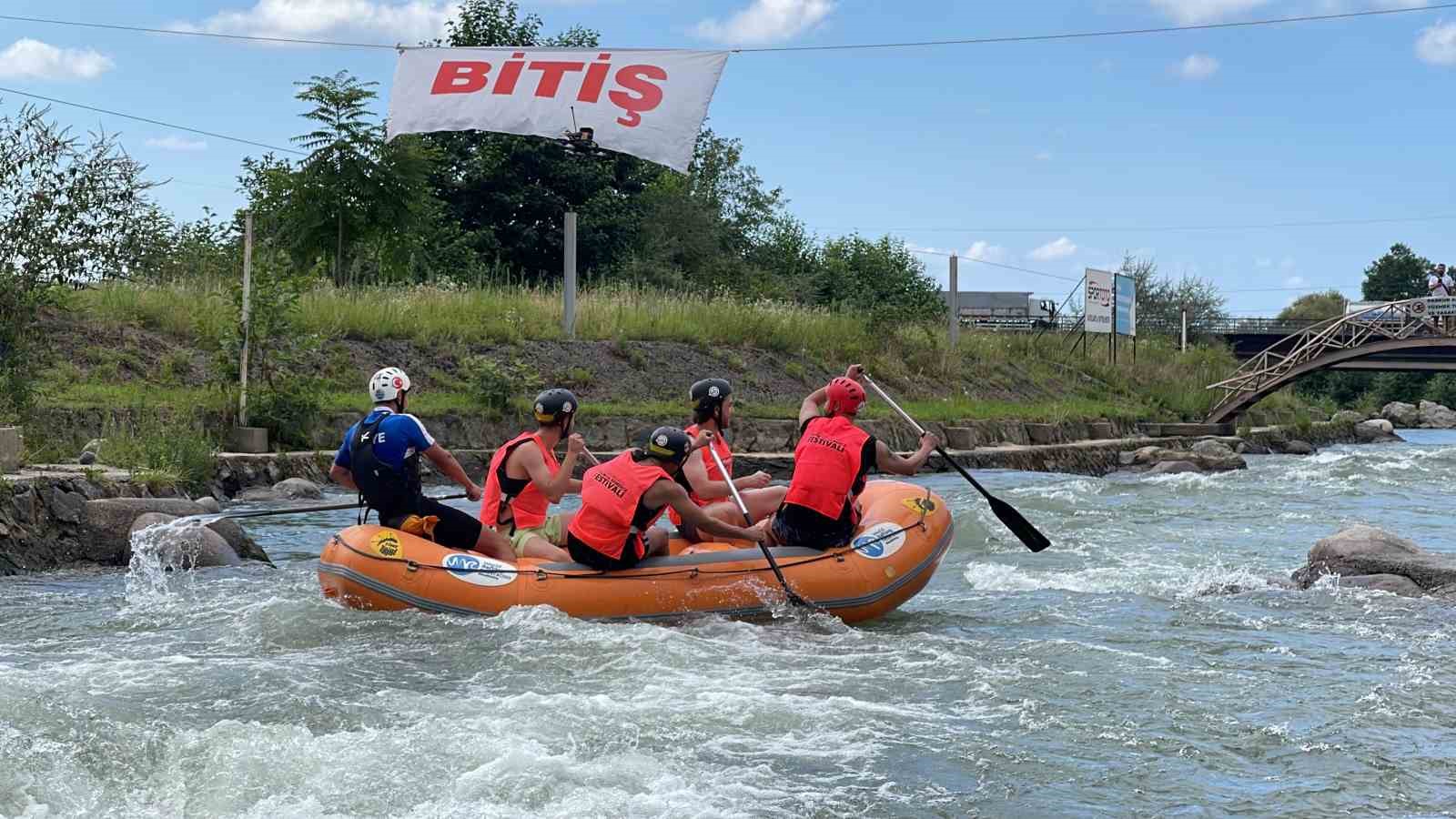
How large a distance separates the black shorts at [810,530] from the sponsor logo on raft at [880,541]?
0.11 meters

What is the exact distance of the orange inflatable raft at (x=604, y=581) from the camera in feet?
30.5

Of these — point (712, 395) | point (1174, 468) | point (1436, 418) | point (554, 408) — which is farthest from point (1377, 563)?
point (1436, 418)

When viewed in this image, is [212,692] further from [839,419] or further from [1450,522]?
[1450,522]

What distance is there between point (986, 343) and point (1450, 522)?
53.5ft

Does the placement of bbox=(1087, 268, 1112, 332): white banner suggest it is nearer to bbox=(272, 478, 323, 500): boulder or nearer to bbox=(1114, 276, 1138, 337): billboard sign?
bbox=(1114, 276, 1138, 337): billboard sign

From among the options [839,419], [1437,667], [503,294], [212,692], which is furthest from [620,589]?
[503,294]

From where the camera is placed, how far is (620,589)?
930 centimetres

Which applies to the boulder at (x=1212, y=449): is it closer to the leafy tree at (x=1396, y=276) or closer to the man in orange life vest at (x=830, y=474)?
the man in orange life vest at (x=830, y=474)

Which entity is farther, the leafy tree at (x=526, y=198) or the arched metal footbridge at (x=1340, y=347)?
the leafy tree at (x=526, y=198)

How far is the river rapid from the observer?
19.9 feet

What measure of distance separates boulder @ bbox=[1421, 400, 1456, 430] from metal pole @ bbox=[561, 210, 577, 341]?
4759 centimetres

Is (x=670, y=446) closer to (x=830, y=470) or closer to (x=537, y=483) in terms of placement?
(x=537, y=483)

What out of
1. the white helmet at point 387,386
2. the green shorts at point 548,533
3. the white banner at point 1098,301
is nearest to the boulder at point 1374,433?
the white banner at point 1098,301

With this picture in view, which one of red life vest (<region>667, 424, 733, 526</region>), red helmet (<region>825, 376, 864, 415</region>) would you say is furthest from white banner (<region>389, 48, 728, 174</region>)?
red helmet (<region>825, 376, 864, 415</region>)
